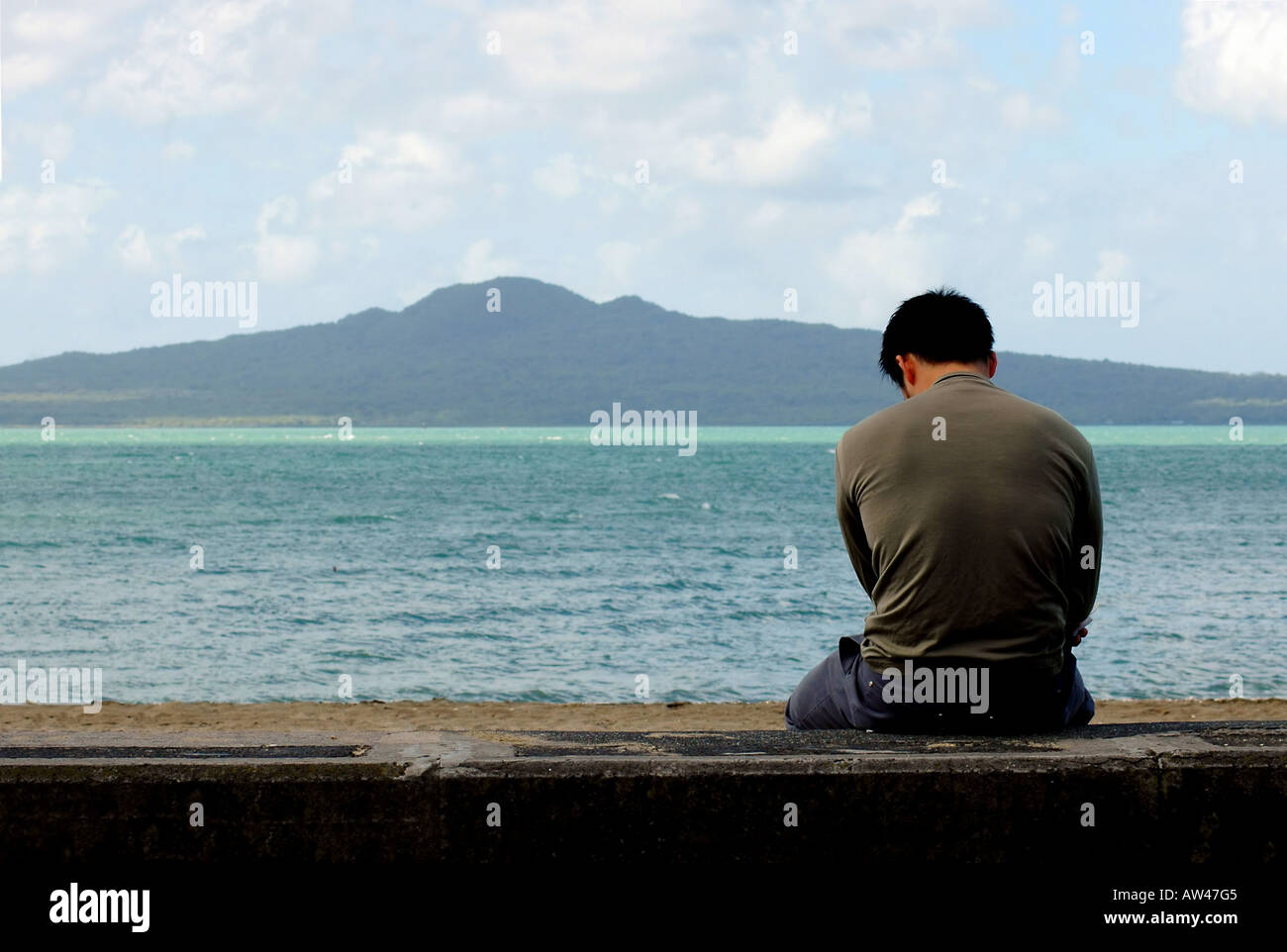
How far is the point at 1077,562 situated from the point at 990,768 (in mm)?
845

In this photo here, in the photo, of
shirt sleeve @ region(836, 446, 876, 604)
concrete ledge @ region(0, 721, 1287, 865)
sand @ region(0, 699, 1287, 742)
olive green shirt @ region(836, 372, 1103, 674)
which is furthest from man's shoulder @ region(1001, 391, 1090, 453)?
sand @ region(0, 699, 1287, 742)

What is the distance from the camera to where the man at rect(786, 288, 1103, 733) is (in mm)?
2852

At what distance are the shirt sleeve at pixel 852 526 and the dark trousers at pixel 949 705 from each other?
0.59 ft

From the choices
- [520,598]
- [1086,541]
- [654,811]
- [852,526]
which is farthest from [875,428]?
[520,598]

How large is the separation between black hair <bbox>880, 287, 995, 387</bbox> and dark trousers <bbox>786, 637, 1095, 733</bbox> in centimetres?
78

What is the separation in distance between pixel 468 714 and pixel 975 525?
872 centimetres

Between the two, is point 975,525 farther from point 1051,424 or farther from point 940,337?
point 940,337

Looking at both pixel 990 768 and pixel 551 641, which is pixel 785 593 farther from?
pixel 990 768

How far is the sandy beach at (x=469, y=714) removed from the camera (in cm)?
1027

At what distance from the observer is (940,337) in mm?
3242

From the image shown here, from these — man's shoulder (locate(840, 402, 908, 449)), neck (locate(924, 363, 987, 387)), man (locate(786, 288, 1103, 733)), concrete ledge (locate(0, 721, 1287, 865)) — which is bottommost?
concrete ledge (locate(0, 721, 1287, 865))

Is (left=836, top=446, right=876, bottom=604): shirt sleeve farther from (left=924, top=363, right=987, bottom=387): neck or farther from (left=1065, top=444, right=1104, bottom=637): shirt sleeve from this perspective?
(left=1065, top=444, right=1104, bottom=637): shirt sleeve

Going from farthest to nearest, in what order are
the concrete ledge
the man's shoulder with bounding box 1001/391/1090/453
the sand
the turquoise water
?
the turquoise water → the sand → the man's shoulder with bounding box 1001/391/1090/453 → the concrete ledge

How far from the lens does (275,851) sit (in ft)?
7.66
